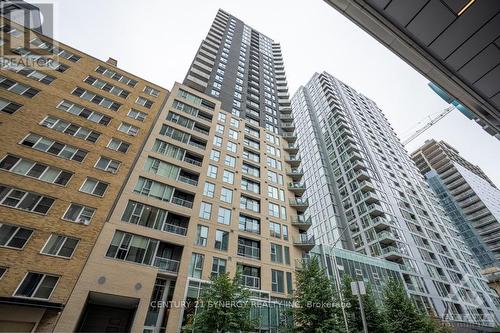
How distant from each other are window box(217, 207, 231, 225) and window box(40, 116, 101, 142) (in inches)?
636

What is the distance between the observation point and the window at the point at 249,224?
29.5 meters

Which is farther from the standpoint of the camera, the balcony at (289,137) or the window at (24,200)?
the balcony at (289,137)

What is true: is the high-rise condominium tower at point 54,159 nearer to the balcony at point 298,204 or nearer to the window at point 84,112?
the window at point 84,112

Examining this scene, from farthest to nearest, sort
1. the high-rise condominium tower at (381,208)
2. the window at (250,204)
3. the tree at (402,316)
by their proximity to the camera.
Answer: the high-rise condominium tower at (381,208) < the window at (250,204) < the tree at (402,316)

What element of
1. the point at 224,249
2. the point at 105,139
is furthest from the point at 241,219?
the point at 105,139

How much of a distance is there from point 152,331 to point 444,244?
6323 cm

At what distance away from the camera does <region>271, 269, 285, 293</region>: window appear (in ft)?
86.1

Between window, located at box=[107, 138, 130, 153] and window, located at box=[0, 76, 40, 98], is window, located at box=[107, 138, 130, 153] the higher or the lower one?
the lower one

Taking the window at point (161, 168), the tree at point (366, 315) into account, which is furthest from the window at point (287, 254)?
the window at point (161, 168)

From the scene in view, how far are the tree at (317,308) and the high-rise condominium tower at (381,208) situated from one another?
101 feet

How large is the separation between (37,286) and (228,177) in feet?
68.6

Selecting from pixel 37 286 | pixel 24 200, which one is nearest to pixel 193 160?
pixel 24 200

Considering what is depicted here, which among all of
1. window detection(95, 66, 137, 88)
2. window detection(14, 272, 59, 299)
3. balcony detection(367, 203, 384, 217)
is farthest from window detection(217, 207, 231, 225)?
balcony detection(367, 203, 384, 217)

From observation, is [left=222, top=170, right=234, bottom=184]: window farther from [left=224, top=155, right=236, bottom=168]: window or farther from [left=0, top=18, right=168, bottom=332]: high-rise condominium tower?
[left=0, top=18, right=168, bottom=332]: high-rise condominium tower
